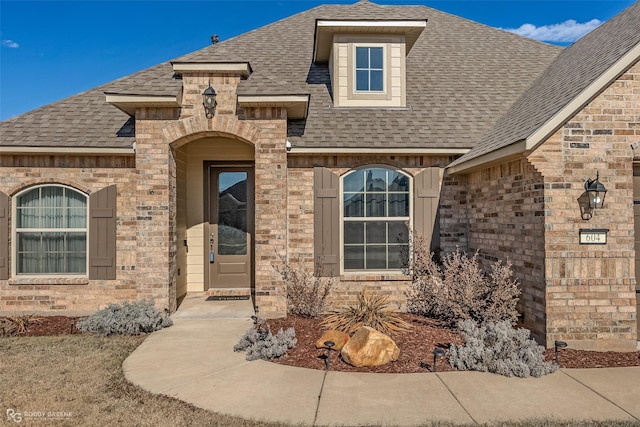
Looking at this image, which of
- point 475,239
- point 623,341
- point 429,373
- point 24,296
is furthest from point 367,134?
point 24,296

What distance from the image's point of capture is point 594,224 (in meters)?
5.79

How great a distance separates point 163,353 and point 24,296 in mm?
4266

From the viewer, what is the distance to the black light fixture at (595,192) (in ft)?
18.5

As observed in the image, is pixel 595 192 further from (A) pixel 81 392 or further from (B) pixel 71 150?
(B) pixel 71 150

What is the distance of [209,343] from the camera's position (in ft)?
19.9

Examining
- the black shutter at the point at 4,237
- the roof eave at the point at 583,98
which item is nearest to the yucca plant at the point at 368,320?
the roof eave at the point at 583,98

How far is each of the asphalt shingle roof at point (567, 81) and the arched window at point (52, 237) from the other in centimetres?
767

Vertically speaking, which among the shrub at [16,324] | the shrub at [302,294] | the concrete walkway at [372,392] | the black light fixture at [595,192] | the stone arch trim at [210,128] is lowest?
the concrete walkway at [372,392]

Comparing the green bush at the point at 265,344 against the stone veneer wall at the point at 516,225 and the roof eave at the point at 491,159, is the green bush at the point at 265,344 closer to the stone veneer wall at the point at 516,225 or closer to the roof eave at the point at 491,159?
the stone veneer wall at the point at 516,225

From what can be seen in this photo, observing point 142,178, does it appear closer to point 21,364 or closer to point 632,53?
point 21,364

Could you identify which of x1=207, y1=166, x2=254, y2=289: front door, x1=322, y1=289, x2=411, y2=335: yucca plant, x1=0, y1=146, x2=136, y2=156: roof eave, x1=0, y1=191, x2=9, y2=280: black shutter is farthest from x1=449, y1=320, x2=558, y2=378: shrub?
x1=0, y1=191, x2=9, y2=280: black shutter

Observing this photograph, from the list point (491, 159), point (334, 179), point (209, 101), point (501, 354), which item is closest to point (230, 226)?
point (334, 179)

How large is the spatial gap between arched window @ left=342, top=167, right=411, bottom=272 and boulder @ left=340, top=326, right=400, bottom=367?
294 centimetres

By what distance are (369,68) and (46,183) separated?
23.5 feet
